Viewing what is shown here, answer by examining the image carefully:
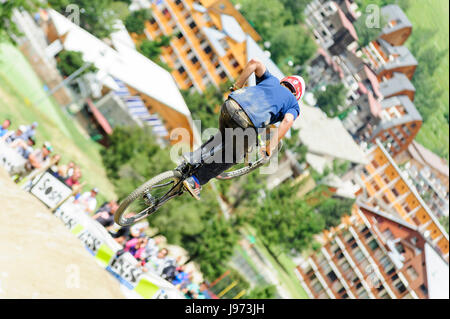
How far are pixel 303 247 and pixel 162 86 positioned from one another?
23893 mm

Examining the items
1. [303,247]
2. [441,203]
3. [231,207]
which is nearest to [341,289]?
[303,247]

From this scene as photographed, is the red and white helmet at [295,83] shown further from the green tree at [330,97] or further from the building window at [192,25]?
the green tree at [330,97]

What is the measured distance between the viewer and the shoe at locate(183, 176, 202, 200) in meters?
8.88

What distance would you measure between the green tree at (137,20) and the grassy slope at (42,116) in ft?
94.5

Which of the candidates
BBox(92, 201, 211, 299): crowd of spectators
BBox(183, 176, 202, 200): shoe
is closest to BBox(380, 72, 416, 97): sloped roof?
Result: BBox(92, 201, 211, 299): crowd of spectators

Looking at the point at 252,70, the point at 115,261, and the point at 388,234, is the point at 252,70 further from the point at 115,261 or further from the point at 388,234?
the point at 388,234

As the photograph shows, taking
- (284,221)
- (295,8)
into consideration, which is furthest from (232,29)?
(295,8)

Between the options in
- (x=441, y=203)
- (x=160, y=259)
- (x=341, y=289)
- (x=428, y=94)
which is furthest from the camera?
(x=428, y=94)

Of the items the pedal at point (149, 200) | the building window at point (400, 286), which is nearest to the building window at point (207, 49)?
the building window at point (400, 286)

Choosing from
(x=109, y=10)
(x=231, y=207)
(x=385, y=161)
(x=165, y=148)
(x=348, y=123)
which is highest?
(x=109, y=10)

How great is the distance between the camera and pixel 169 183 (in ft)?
31.8

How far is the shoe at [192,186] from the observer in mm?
8883

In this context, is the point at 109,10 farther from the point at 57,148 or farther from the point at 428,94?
the point at 428,94

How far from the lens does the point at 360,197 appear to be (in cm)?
8481
